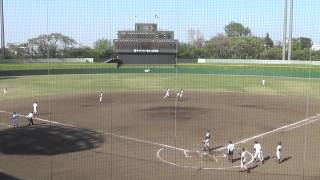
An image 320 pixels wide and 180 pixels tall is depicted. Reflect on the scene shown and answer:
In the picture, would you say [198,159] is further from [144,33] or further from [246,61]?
[246,61]

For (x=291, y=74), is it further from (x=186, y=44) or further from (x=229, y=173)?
(x=229, y=173)

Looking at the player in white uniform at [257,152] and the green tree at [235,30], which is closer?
the player in white uniform at [257,152]

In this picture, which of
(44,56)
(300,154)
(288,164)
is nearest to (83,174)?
(288,164)

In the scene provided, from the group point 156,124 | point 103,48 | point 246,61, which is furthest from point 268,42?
point 156,124

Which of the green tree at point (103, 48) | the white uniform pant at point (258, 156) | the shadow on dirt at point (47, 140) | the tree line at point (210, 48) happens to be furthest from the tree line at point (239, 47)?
the white uniform pant at point (258, 156)

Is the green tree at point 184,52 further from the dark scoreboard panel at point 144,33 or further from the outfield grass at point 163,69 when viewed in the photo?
the dark scoreboard panel at point 144,33

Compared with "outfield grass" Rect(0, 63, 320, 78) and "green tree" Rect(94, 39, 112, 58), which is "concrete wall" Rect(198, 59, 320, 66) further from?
"green tree" Rect(94, 39, 112, 58)

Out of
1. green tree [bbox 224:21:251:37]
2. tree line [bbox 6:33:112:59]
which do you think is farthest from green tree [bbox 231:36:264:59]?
tree line [bbox 6:33:112:59]
